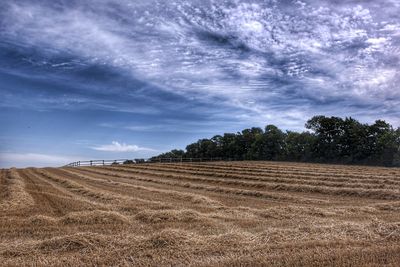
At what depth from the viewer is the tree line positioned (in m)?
72.9

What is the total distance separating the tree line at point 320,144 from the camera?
72.9 meters

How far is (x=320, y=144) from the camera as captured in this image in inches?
3344

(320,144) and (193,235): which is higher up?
(320,144)

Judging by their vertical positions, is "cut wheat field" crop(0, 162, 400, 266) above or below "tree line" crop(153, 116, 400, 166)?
below

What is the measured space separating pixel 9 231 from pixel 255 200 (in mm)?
11820

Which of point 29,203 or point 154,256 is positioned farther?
point 29,203

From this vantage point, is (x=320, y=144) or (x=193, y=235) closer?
(x=193, y=235)

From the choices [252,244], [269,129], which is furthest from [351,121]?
[252,244]

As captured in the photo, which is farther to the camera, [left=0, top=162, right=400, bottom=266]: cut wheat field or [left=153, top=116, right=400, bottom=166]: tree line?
[left=153, top=116, right=400, bottom=166]: tree line

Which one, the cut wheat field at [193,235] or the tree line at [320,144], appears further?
the tree line at [320,144]

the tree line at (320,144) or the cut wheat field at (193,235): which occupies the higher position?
the tree line at (320,144)

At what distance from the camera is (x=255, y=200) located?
63.5 ft

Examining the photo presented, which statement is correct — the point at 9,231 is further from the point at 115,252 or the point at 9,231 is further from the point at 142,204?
the point at 142,204

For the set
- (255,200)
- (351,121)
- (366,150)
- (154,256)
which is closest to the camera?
(154,256)
